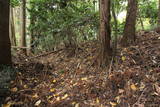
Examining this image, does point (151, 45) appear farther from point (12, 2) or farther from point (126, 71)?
point (12, 2)

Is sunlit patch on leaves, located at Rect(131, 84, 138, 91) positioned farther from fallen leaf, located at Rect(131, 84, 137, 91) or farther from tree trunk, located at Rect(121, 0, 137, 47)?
tree trunk, located at Rect(121, 0, 137, 47)

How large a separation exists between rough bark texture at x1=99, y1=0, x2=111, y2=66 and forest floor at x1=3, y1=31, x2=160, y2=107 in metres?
0.24

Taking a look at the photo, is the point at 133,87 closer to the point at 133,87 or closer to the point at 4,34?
the point at 133,87

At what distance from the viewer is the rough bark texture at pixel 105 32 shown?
3754 millimetres

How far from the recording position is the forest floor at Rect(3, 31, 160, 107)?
9.77 feet

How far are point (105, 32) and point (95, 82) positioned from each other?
1.20 metres

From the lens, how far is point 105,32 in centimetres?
380

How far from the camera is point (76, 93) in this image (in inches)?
134

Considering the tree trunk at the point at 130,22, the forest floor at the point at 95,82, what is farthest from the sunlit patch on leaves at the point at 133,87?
the tree trunk at the point at 130,22

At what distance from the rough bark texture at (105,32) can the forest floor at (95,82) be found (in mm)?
242

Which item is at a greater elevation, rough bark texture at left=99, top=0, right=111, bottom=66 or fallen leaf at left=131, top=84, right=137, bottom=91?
rough bark texture at left=99, top=0, right=111, bottom=66

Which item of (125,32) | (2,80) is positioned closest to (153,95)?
(125,32)

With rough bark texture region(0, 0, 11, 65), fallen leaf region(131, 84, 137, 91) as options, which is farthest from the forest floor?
rough bark texture region(0, 0, 11, 65)

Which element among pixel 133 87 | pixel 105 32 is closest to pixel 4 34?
pixel 105 32
